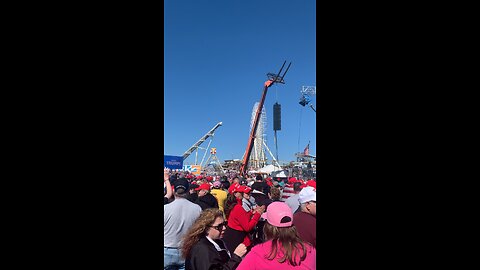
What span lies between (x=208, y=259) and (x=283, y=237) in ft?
1.51

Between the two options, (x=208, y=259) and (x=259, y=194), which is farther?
(x=259, y=194)

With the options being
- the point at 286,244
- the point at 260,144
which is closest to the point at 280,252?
the point at 286,244

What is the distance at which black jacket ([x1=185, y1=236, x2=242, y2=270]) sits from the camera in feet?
5.84

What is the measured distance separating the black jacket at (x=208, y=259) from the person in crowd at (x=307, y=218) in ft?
1.49

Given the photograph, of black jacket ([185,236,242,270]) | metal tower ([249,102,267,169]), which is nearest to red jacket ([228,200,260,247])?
black jacket ([185,236,242,270])

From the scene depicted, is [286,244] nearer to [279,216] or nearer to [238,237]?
[279,216]

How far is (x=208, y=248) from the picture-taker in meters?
1.88

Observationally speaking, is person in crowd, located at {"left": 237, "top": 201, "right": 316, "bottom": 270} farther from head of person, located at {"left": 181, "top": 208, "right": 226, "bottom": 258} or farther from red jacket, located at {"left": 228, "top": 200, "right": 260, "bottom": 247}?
red jacket, located at {"left": 228, "top": 200, "right": 260, "bottom": 247}

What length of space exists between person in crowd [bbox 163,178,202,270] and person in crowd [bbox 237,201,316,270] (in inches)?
33.9
